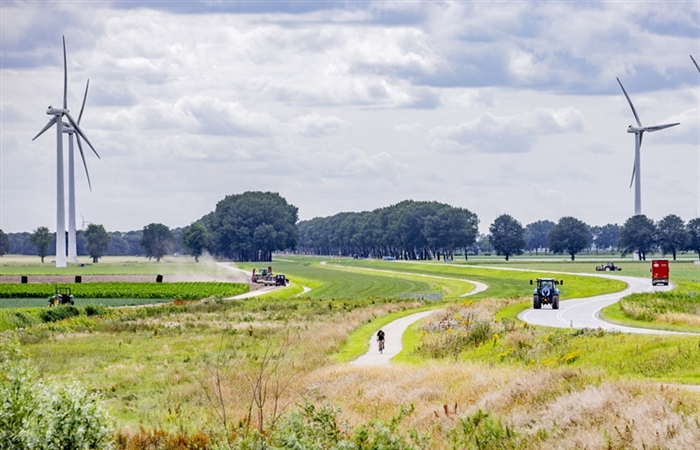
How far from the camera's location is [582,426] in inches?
864

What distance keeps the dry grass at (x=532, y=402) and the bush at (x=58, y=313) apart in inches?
1577

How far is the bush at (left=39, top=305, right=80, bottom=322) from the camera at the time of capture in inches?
2736

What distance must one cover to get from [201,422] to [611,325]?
27906 millimetres

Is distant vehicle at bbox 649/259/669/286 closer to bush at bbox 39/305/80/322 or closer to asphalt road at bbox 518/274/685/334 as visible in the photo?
asphalt road at bbox 518/274/685/334

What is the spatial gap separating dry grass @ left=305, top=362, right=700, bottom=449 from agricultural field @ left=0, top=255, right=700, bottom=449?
0.16 ft

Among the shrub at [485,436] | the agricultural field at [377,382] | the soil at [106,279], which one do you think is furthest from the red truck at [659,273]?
the shrub at [485,436]

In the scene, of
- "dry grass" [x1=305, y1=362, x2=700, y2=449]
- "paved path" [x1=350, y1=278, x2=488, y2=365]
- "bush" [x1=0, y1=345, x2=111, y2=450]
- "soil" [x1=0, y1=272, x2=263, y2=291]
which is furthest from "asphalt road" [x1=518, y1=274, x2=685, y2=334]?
"soil" [x1=0, y1=272, x2=263, y2=291]

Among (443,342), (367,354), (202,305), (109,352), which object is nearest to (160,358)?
(109,352)

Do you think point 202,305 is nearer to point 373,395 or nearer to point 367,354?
point 367,354

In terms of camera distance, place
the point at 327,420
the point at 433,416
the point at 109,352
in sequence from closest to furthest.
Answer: the point at 327,420, the point at 433,416, the point at 109,352

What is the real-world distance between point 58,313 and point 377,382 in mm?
44797

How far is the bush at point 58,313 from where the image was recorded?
6950cm

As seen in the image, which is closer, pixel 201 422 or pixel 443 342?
pixel 201 422

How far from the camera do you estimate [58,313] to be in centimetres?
7094
